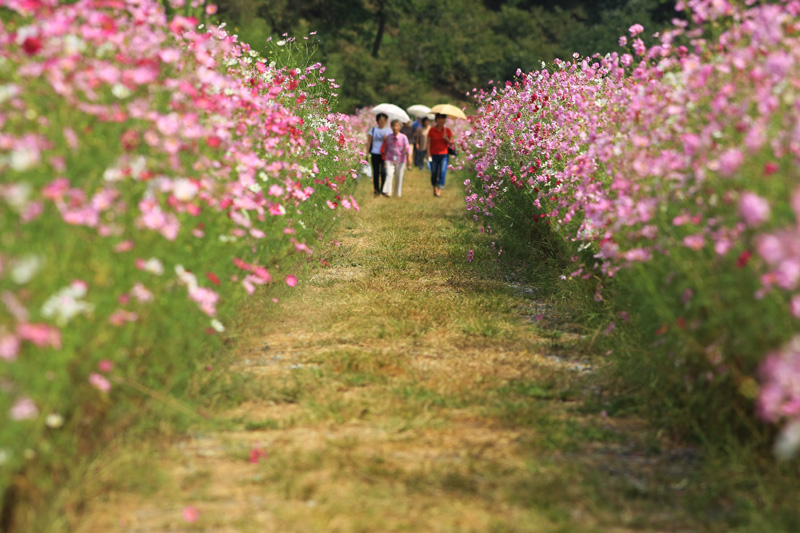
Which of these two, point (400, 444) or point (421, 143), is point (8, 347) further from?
point (421, 143)

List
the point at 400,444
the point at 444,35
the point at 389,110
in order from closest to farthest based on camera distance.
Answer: the point at 400,444
the point at 389,110
the point at 444,35

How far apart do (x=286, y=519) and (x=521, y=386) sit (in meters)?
1.93

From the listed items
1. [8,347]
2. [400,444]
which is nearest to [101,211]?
[8,347]

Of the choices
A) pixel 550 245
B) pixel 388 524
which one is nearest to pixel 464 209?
pixel 550 245

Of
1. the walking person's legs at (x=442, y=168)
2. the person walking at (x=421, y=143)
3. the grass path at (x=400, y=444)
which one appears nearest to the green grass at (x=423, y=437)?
the grass path at (x=400, y=444)

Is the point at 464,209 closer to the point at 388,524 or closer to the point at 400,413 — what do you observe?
the point at 400,413

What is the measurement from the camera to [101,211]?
2914 mm

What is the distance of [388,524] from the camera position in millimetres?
2965

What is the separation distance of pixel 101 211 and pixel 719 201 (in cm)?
224

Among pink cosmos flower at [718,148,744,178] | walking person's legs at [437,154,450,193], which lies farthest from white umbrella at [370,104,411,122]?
pink cosmos flower at [718,148,744,178]

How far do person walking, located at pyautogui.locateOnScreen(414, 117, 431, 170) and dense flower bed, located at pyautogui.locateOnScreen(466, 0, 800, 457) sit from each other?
49.1 feet

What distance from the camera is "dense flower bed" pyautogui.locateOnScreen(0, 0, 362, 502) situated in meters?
2.47

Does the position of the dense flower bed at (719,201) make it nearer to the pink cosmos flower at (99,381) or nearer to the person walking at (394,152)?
the pink cosmos flower at (99,381)

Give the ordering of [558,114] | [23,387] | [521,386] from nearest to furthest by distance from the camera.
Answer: [23,387], [521,386], [558,114]
